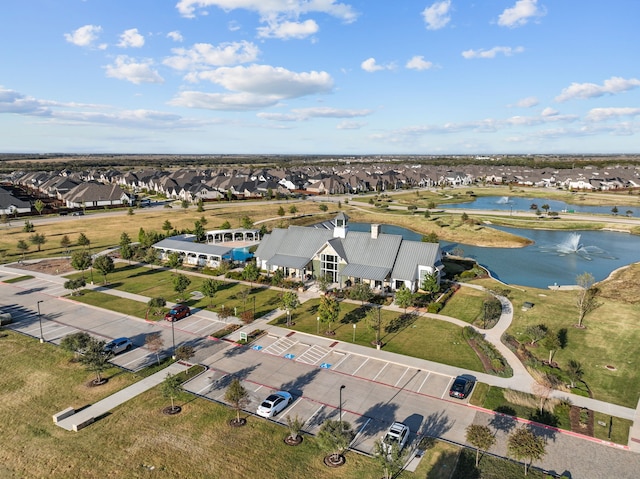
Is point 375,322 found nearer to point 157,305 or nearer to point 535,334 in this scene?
point 535,334

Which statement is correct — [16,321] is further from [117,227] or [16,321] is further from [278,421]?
[117,227]

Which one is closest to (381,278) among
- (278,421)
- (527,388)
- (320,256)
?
(320,256)

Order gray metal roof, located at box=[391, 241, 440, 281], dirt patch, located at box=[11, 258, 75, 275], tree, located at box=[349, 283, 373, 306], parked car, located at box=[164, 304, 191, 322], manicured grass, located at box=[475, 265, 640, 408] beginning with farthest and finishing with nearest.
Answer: dirt patch, located at box=[11, 258, 75, 275]
gray metal roof, located at box=[391, 241, 440, 281]
tree, located at box=[349, 283, 373, 306]
parked car, located at box=[164, 304, 191, 322]
manicured grass, located at box=[475, 265, 640, 408]

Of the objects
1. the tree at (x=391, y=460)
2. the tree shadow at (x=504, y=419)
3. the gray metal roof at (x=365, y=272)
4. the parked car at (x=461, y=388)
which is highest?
the gray metal roof at (x=365, y=272)

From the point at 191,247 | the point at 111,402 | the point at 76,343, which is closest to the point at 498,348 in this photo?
the point at 111,402

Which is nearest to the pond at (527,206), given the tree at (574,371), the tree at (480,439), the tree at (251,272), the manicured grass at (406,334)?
the manicured grass at (406,334)

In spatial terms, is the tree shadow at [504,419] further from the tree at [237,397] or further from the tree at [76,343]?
the tree at [76,343]

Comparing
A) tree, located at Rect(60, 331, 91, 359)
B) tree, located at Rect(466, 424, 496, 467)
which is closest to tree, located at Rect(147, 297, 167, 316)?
tree, located at Rect(60, 331, 91, 359)

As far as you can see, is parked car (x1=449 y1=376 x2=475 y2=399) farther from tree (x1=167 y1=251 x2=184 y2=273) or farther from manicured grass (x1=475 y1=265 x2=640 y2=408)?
tree (x1=167 y1=251 x2=184 y2=273)
